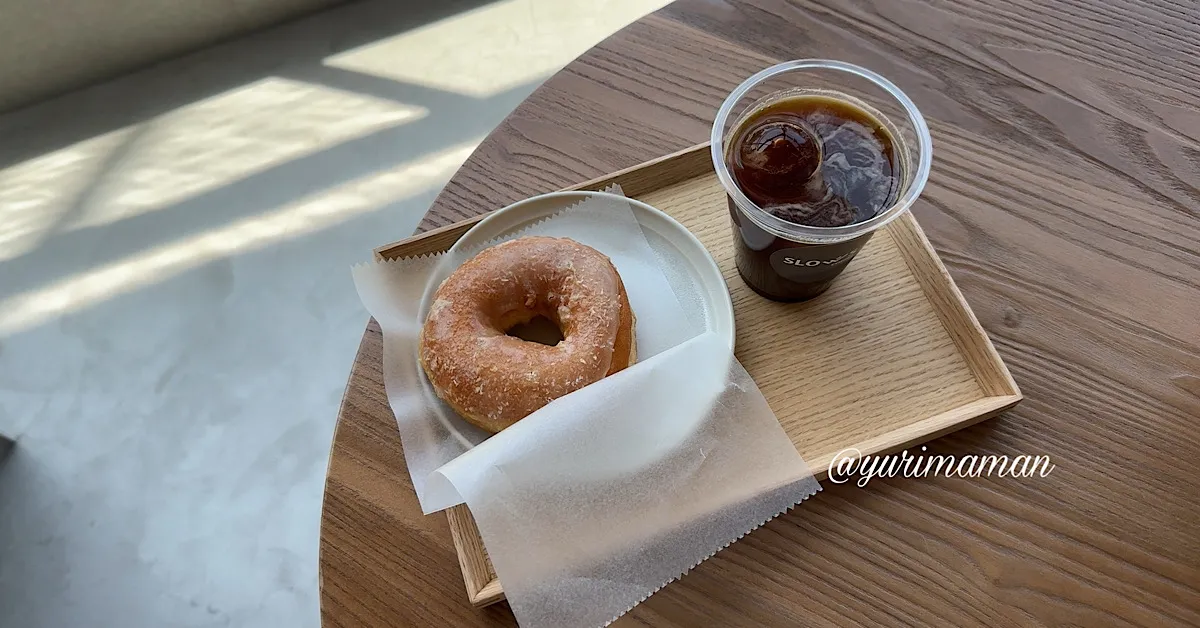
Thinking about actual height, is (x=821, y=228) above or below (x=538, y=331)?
above

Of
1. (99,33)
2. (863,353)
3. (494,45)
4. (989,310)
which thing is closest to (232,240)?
(99,33)

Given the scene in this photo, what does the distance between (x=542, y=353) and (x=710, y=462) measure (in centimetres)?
21

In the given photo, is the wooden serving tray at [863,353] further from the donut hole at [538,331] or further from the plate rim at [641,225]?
the donut hole at [538,331]

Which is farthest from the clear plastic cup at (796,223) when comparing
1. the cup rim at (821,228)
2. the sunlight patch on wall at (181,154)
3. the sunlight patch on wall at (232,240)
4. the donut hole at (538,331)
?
the sunlight patch on wall at (181,154)

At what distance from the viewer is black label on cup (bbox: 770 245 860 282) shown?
0.81 m

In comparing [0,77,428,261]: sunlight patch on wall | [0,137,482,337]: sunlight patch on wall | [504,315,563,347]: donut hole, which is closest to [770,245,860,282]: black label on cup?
[504,315,563,347]: donut hole

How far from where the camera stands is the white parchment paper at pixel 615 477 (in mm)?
774

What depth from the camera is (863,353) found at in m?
0.91

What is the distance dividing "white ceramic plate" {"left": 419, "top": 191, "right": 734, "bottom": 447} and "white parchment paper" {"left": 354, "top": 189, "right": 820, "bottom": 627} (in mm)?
33

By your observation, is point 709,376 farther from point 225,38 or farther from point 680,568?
point 225,38

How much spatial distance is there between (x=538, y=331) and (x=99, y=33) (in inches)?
64.2

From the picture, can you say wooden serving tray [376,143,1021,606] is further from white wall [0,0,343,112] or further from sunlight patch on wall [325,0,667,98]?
white wall [0,0,343,112]

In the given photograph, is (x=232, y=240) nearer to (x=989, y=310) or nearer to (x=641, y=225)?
(x=641, y=225)

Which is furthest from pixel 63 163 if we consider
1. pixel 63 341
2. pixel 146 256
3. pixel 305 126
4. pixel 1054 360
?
pixel 1054 360
